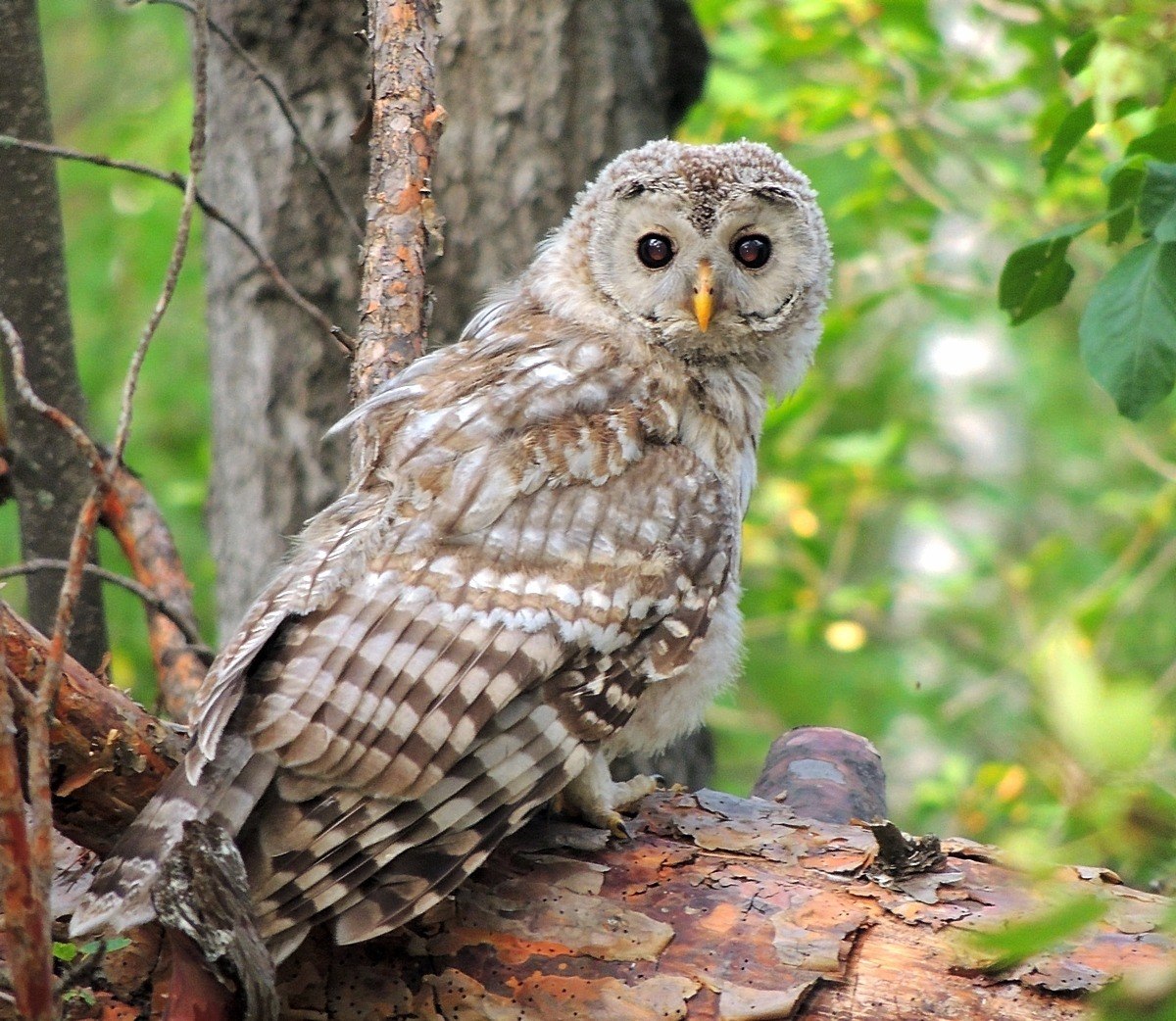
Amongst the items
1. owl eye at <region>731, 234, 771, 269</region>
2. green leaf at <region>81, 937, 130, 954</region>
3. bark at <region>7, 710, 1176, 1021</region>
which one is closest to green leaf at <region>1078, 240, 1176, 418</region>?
bark at <region>7, 710, 1176, 1021</region>

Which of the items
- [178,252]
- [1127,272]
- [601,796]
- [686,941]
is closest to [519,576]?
[601,796]

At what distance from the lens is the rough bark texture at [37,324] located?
3.01 metres

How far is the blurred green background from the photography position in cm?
541

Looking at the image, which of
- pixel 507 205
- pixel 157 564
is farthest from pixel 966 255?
pixel 157 564

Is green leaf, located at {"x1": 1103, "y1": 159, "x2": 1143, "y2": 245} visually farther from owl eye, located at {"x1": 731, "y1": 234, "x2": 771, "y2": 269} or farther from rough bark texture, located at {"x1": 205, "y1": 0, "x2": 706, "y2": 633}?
rough bark texture, located at {"x1": 205, "y1": 0, "x2": 706, "y2": 633}

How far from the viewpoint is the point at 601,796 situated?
2.50 meters

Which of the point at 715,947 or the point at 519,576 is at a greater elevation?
the point at 519,576

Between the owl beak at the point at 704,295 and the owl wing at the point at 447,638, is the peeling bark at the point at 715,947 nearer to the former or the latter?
the owl wing at the point at 447,638

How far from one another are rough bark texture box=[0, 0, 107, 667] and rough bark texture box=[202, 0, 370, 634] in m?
0.80

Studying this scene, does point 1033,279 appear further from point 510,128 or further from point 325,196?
point 325,196

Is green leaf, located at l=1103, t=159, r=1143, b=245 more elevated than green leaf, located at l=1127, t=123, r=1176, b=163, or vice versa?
green leaf, located at l=1127, t=123, r=1176, b=163

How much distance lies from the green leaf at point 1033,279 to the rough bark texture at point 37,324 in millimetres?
2214

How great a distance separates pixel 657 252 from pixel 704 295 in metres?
0.24

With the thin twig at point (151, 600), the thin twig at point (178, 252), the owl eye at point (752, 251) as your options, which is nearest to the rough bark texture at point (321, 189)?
the thin twig at point (151, 600)
